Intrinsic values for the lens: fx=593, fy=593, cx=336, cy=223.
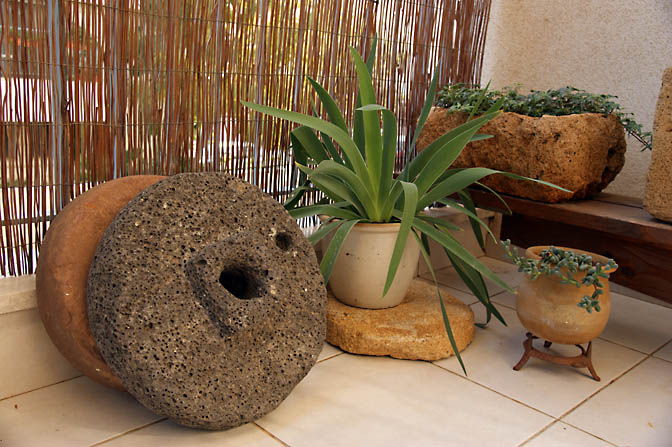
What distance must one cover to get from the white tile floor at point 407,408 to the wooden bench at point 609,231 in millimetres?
272

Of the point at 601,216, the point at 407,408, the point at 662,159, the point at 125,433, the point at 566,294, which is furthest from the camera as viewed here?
the point at 601,216

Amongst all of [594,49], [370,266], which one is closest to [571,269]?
[370,266]

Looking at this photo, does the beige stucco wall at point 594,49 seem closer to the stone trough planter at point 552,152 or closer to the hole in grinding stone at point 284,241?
the stone trough planter at point 552,152

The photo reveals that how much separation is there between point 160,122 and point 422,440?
1152 mm

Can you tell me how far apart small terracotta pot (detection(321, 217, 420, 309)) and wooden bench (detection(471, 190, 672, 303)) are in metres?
0.50

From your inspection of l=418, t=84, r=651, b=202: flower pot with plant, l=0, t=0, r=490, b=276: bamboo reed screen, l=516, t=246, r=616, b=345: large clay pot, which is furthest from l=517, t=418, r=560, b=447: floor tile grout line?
l=0, t=0, r=490, b=276: bamboo reed screen

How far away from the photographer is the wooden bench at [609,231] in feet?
5.92

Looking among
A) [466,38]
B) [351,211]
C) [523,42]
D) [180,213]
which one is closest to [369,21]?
[466,38]

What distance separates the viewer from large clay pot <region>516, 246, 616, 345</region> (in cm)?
165

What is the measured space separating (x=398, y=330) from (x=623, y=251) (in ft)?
2.56

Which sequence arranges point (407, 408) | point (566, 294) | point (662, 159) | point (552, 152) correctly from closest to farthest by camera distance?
point (407, 408) → point (566, 294) → point (662, 159) → point (552, 152)

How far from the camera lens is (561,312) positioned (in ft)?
5.44

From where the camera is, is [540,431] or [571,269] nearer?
[540,431]

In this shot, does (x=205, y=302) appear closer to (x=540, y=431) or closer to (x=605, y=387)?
(x=540, y=431)
